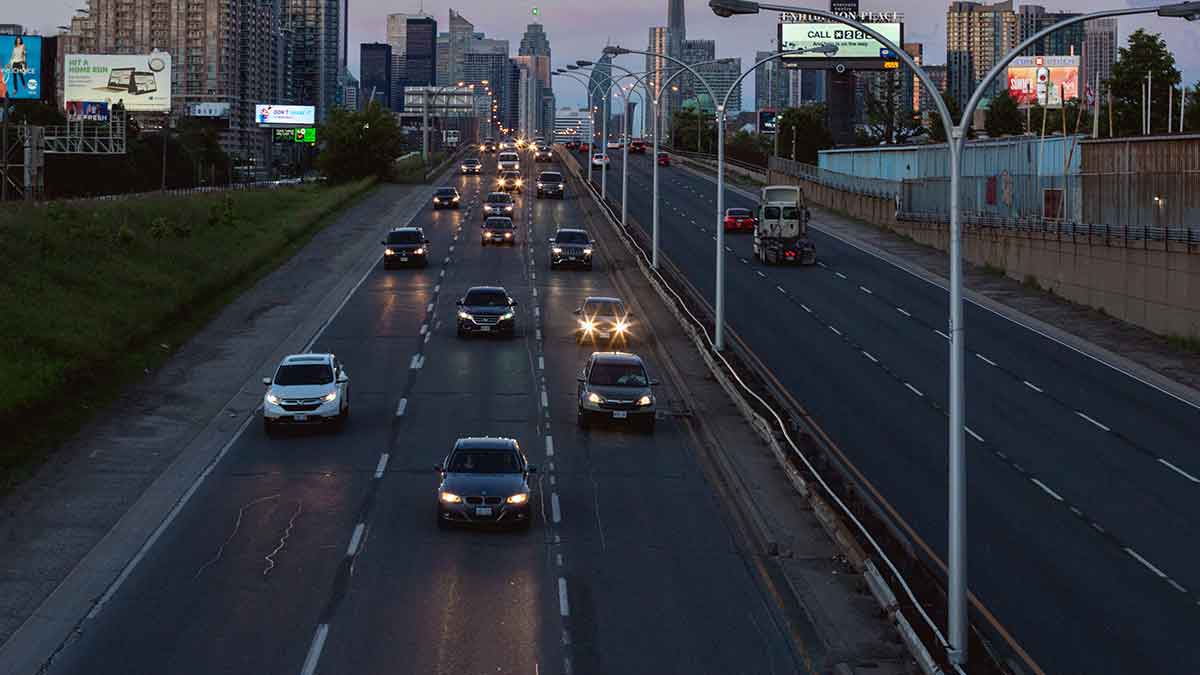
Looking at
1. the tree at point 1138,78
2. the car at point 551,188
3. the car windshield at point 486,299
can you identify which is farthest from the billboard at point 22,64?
the tree at point 1138,78

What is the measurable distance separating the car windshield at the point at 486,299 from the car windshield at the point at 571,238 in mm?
17230

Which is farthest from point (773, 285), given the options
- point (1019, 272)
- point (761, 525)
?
point (761, 525)

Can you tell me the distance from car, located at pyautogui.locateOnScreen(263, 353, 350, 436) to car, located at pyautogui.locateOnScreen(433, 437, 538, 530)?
26.6 ft

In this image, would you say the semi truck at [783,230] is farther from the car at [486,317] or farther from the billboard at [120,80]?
the billboard at [120,80]

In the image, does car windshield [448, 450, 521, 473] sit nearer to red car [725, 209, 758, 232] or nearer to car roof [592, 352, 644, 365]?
car roof [592, 352, 644, 365]

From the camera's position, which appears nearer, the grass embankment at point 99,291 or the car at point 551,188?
the grass embankment at point 99,291

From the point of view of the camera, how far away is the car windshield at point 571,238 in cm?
6581

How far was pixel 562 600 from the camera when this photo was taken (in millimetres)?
21047

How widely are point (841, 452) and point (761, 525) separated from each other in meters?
7.32

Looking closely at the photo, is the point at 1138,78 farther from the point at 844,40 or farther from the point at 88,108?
the point at 88,108

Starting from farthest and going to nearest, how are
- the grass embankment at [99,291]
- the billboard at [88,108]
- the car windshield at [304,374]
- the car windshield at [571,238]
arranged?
the billboard at [88,108] → the car windshield at [571,238] → the car windshield at [304,374] → the grass embankment at [99,291]

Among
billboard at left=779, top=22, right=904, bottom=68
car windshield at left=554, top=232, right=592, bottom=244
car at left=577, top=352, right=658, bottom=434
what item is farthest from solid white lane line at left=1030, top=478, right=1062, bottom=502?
billboard at left=779, top=22, right=904, bottom=68

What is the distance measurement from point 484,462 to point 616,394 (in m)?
8.79

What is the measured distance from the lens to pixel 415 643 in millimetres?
18828
